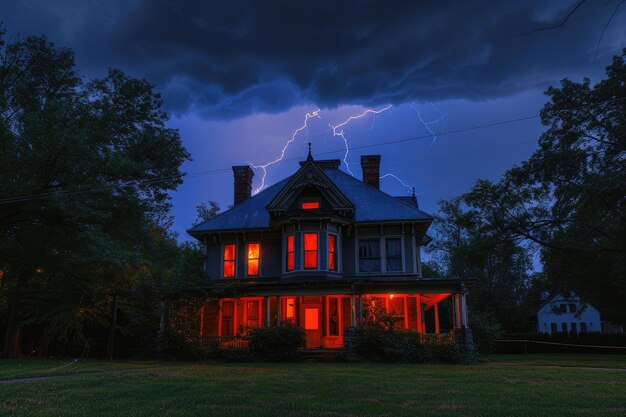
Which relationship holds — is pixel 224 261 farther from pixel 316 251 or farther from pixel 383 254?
pixel 383 254

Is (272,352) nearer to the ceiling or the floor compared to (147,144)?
nearer to the floor

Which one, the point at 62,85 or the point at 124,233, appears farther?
the point at 62,85

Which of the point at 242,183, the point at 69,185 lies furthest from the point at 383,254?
the point at 69,185

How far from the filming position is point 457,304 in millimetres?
21812

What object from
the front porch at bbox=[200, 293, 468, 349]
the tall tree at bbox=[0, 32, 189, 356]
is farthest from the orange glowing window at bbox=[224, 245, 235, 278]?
the tall tree at bbox=[0, 32, 189, 356]

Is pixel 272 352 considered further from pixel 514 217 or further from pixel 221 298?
pixel 514 217

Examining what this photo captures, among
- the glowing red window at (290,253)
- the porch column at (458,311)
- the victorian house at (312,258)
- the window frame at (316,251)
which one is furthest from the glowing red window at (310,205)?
the porch column at (458,311)

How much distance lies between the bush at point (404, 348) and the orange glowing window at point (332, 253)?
4624mm

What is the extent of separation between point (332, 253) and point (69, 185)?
42.0ft

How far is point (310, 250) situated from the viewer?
24062mm

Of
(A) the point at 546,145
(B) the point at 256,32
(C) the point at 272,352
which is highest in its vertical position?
(A) the point at 546,145

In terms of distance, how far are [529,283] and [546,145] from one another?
70.8 feet

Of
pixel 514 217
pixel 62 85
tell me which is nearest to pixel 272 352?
pixel 514 217

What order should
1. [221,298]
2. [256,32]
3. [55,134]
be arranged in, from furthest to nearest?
[221,298], [55,134], [256,32]
